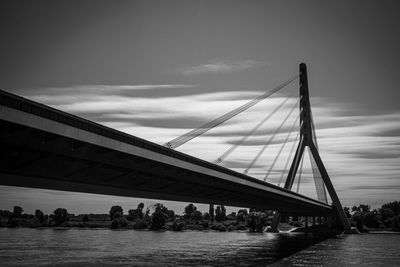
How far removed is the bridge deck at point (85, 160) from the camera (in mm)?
22141

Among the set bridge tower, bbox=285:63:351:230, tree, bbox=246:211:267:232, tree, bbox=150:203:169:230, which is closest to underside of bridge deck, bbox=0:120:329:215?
bridge tower, bbox=285:63:351:230

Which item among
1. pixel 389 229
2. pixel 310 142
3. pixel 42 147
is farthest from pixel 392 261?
pixel 389 229

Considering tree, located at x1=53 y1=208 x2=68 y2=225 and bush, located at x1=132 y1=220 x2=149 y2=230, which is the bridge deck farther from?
tree, located at x1=53 y1=208 x2=68 y2=225

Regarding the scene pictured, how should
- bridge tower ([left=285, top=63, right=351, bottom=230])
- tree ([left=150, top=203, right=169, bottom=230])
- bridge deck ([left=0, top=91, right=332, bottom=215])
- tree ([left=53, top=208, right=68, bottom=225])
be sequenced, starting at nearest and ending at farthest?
1. bridge deck ([left=0, top=91, right=332, bottom=215])
2. bridge tower ([left=285, top=63, right=351, bottom=230])
3. tree ([left=150, top=203, right=169, bottom=230])
4. tree ([left=53, top=208, right=68, bottom=225])

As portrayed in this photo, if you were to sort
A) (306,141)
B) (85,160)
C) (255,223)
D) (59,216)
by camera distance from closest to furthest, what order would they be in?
(85,160) < (306,141) < (255,223) < (59,216)

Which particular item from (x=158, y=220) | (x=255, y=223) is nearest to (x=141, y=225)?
(x=158, y=220)

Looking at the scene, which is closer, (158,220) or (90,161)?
(90,161)

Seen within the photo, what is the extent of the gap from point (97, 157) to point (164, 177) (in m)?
11.1

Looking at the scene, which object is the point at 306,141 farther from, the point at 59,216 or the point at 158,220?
the point at 59,216

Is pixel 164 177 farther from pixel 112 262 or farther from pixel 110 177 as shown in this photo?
pixel 112 262

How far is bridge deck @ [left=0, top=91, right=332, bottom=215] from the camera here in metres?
22.1

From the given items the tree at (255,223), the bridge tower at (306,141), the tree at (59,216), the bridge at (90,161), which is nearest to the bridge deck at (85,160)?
the bridge at (90,161)

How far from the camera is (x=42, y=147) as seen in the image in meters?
24.4

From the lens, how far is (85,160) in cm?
2906
